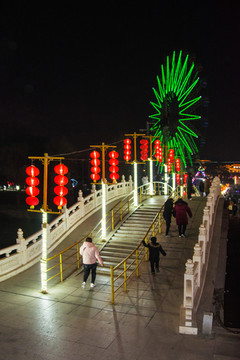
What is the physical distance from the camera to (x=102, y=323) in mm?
7391

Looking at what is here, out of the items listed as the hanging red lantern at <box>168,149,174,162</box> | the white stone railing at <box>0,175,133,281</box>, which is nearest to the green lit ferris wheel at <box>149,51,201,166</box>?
the hanging red lantern at <box>168,149,174,162</box>

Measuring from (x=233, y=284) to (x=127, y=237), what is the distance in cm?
686

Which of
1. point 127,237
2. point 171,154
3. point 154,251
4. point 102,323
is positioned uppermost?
point 171,154

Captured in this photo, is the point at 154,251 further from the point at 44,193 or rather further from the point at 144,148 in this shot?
the point at 144,148

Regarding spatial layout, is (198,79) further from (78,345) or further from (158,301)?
(78,345)

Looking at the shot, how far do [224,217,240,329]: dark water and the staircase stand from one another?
4.72 metres

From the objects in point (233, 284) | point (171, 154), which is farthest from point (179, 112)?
point (233, 284)

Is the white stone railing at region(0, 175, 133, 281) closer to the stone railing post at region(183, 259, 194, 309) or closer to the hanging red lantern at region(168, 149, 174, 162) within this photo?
the stone railing post at region(183, 259, 194, 309)

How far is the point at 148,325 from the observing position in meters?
7.25

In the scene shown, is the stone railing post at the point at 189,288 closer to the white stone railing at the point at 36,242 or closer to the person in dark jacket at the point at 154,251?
the person in dark jacket at the point at 154,251

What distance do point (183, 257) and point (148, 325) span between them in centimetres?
425

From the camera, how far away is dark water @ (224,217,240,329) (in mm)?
13398

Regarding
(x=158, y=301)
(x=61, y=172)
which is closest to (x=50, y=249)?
(x=61, y=172)

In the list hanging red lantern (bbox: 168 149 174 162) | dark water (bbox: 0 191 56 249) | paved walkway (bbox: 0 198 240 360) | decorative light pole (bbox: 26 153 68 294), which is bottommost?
dark water (bbox: 0 191 56 249)
